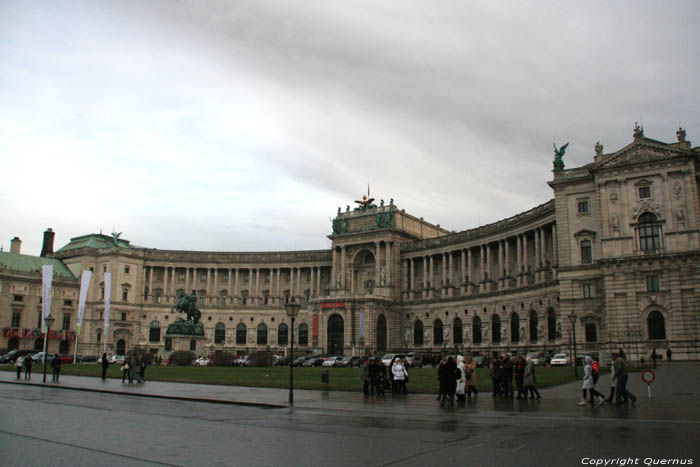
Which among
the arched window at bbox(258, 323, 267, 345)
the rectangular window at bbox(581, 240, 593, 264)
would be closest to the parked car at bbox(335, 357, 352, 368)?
the rectangular window at bbox(581, 240, 593, 264)

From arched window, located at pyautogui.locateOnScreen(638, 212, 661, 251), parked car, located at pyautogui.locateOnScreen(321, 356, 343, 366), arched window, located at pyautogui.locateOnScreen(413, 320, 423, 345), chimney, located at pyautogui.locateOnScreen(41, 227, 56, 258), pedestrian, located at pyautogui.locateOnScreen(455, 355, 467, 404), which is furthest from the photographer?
chimney, located at pyautogui.locateOnScreen(41, 227, 56, 258)

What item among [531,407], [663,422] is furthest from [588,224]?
[663,422]

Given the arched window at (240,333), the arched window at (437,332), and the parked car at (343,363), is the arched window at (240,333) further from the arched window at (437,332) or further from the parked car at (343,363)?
the parked car at (343,363)

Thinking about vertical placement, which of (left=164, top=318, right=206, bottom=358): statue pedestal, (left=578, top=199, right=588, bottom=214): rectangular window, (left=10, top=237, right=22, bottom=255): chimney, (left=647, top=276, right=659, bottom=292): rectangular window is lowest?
(left=164, top=318, right=206, bottom=358): statue pedestal

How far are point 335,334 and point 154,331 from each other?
125 ft

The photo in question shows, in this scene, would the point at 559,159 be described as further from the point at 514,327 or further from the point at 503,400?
the point at 503,400

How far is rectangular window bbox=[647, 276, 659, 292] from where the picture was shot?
205 ft

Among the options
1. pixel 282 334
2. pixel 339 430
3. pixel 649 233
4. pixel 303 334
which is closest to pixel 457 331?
pixel 303 334

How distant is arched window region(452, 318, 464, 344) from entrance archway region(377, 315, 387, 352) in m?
12.4

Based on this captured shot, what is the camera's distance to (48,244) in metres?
131

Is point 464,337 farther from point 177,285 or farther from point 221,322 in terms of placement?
point 177,285

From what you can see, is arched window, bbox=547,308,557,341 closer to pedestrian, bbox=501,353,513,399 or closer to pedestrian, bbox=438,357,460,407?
pedestrian, bbox=501,353,513,399

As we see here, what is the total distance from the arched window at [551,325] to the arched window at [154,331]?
245 ft

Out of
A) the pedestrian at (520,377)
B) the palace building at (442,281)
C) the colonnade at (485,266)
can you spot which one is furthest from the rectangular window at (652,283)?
the pedestrian at (520,377)
